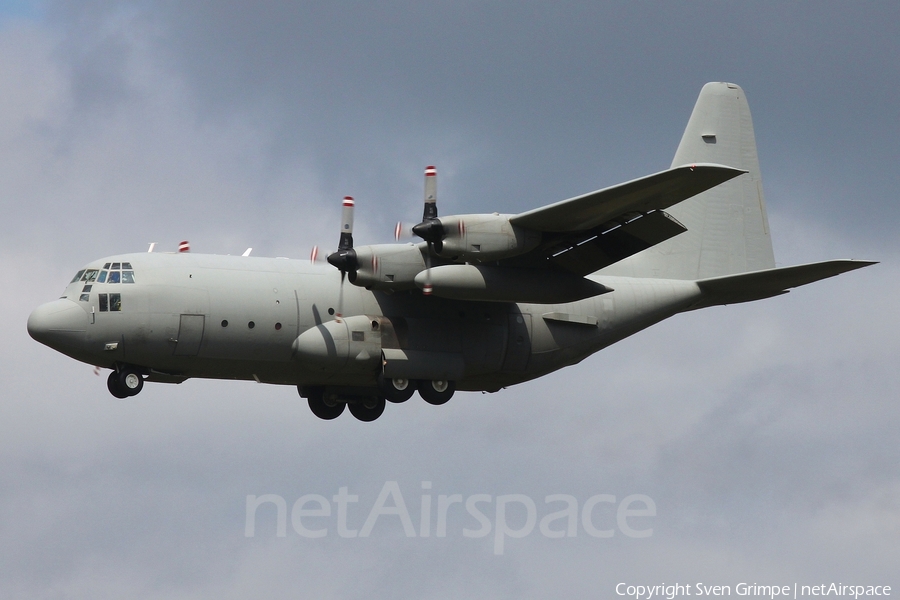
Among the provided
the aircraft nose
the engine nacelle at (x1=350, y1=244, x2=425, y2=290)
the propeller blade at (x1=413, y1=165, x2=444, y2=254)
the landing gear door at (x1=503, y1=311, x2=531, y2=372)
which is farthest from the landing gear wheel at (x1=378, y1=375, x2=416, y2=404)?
the aircraft nose

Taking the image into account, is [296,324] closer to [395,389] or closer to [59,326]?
[395,389]

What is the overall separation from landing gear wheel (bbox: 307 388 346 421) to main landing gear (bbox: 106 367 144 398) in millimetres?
3988

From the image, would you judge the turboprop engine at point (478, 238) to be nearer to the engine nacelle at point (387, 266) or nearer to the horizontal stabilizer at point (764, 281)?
the engine nacelle at point (387, 266)

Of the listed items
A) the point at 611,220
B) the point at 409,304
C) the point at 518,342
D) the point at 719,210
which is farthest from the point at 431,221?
the point at 719,210

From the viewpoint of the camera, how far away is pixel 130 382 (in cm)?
2269

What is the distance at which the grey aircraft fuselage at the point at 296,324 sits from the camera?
2241 cm

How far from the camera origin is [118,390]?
22.6 metres

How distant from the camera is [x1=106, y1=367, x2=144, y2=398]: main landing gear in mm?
22594

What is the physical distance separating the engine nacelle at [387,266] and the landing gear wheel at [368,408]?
3339mm

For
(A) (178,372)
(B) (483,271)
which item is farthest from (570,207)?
(A) (178,372)

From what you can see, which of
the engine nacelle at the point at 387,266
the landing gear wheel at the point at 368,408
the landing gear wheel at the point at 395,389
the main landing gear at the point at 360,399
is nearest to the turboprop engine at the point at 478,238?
the engine nacelle at the point at 387,266

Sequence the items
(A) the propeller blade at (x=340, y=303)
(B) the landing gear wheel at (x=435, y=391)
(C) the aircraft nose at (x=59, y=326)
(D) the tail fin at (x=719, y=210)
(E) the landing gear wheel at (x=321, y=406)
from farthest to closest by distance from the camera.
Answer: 1. (D) the tail fin at (x=719, y=210)
2. (E) the landing gear wheel at (x=321, y=406)
3. (B) the landing gear wheel at (x=435, y=391)
4. (A) the propeller blade at (x=340, y=303)
5. (C) the aircraft nose at (x=59, y=326)

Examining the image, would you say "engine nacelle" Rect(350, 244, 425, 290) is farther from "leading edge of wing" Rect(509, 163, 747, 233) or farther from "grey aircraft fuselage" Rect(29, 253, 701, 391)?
"leading edge of wing" Rect(509, 163, 747, 233)

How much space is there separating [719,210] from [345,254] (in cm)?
914
